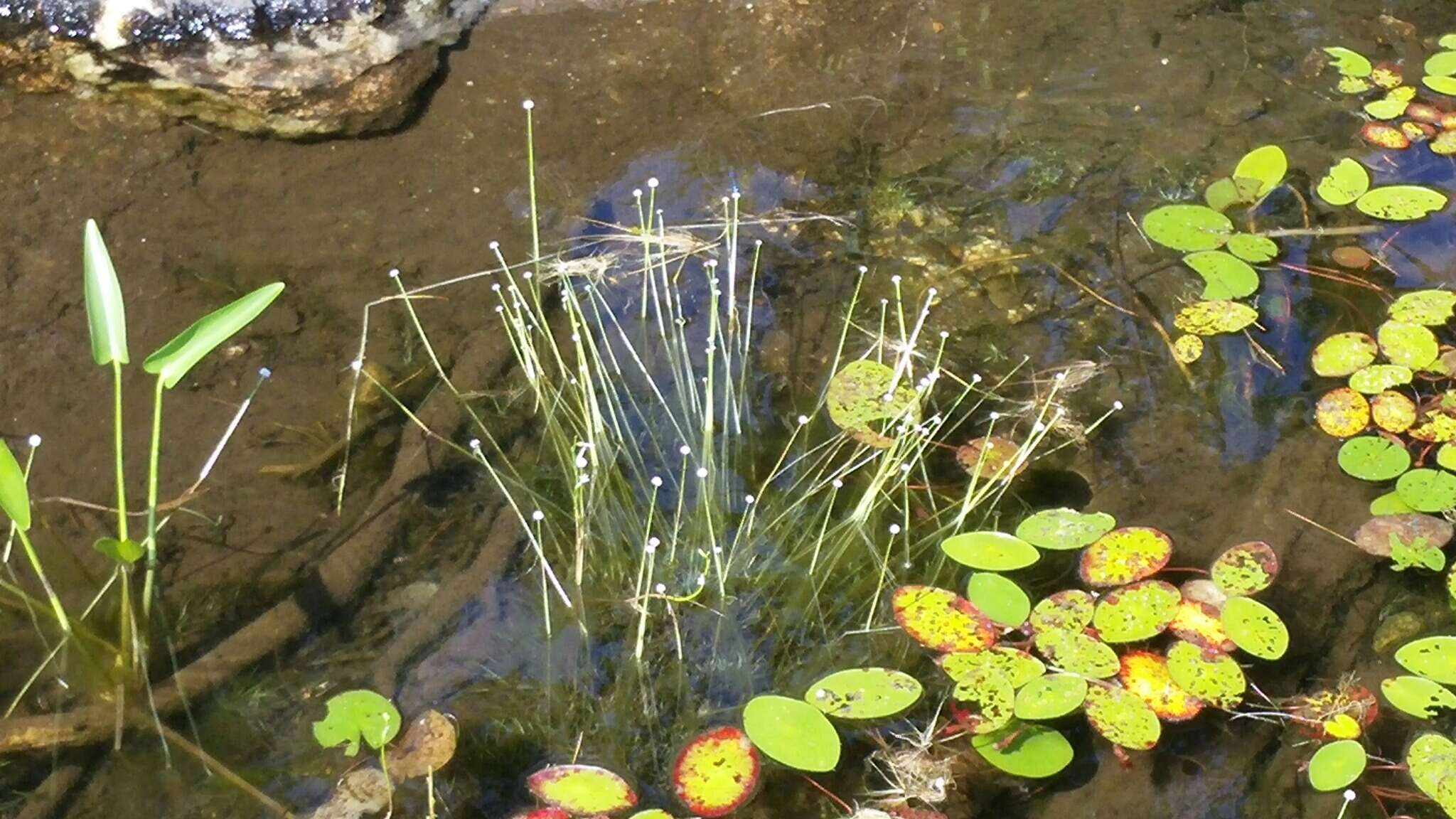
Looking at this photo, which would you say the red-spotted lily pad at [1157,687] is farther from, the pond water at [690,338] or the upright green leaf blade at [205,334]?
the upright green leaf blade at [205,334]

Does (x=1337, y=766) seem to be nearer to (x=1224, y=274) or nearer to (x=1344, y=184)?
(x=1224, y=274)

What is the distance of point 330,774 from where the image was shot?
6.72 ft

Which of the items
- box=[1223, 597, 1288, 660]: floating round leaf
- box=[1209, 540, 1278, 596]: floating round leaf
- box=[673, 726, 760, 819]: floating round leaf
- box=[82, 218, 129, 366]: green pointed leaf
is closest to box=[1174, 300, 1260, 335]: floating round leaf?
box=[1209, 540, 1278, 596]: floating round leaf

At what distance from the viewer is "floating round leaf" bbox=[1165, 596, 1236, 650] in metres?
2.23

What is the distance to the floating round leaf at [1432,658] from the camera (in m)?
2.20

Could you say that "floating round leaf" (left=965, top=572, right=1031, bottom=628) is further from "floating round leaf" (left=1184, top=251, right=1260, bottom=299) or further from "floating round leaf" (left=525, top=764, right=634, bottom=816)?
"floating round leaf" (left=1184, top=251, right=1260, bottom=299)

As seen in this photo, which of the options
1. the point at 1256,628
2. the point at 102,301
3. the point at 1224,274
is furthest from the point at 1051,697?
the point at 102,301

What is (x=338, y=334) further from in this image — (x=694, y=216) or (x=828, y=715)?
(x=828, y=715)

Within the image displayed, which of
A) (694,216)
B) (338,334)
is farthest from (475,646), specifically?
(694,216)

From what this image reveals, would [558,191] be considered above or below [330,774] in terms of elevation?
above

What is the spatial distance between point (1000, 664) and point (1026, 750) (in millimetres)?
158

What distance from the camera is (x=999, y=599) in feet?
7.50

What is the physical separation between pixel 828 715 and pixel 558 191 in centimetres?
163

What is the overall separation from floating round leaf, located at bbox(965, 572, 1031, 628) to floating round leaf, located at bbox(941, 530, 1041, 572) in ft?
0.09
